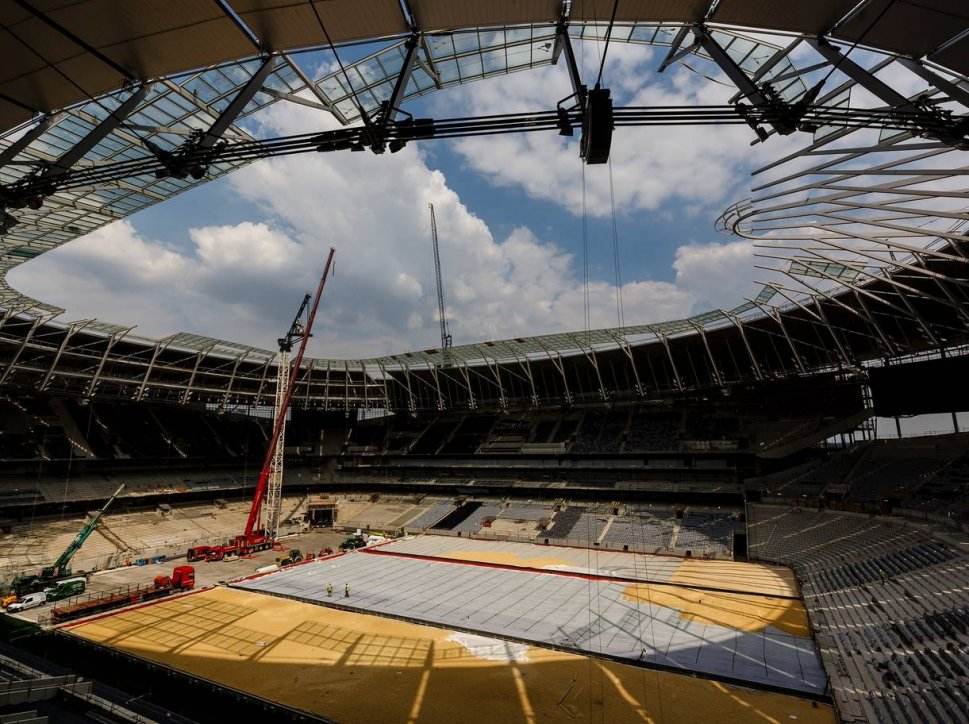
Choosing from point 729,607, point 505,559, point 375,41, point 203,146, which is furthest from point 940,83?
point 505,559

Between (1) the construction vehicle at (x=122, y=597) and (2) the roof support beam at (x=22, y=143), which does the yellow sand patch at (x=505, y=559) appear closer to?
(1) the construction vehicle at (x=122, y=597)

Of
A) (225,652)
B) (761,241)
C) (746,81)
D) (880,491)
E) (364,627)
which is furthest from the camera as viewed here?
(880,491)

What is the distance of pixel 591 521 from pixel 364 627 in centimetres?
2782

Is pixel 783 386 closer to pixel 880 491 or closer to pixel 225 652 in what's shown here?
pixel 880 491

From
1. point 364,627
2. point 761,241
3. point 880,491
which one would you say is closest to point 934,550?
point 880,491

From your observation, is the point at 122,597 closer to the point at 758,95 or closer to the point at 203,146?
the point at 203,146

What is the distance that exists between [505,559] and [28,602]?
27671 millimetres

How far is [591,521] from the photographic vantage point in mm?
45688

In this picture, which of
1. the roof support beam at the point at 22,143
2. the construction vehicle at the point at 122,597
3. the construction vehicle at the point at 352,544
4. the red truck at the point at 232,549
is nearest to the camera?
the roof support beam at the point at 22,143

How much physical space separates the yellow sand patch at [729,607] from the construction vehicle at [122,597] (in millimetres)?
25262

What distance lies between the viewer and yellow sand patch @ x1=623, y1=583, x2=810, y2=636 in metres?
22.7

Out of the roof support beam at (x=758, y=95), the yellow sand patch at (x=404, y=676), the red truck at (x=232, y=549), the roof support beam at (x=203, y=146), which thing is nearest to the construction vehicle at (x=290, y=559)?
the red truck at (x=232, y=549)

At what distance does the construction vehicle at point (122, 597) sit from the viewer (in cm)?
2352

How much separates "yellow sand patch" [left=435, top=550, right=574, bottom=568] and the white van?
2297 cm
